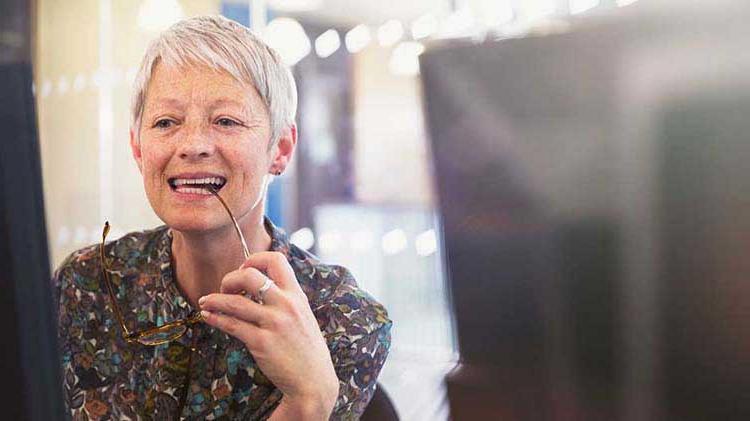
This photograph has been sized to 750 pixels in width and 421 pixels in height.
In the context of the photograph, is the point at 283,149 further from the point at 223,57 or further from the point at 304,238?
the point at 304,238

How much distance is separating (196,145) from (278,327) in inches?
8.6

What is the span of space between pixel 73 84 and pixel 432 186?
0.52 m

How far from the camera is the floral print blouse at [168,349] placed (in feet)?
2.62

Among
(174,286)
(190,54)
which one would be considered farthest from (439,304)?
(190,54)

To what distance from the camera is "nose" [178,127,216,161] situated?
2.50 feet

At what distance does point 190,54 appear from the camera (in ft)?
2.53

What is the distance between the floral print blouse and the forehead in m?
0.16

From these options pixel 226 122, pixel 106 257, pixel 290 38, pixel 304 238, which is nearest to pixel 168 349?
pixel 106 257

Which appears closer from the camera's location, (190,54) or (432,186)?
(190,54)

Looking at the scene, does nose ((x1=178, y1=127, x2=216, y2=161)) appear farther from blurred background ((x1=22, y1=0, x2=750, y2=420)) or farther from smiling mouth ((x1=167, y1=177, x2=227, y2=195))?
blurred background ((x1=22, y1=0, x2=750, y2=420))

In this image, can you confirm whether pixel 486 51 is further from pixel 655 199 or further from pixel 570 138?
pixel 655 199

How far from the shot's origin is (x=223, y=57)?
2.54 ft

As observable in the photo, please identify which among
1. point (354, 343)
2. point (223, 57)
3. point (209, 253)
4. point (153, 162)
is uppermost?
point (223, 57)

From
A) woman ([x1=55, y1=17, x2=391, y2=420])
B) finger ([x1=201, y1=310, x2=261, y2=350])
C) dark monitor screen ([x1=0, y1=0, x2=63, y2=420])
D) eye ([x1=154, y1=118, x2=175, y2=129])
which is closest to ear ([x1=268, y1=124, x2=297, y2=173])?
woman ([x1=55, y1=17, x2=391, y2=420])
